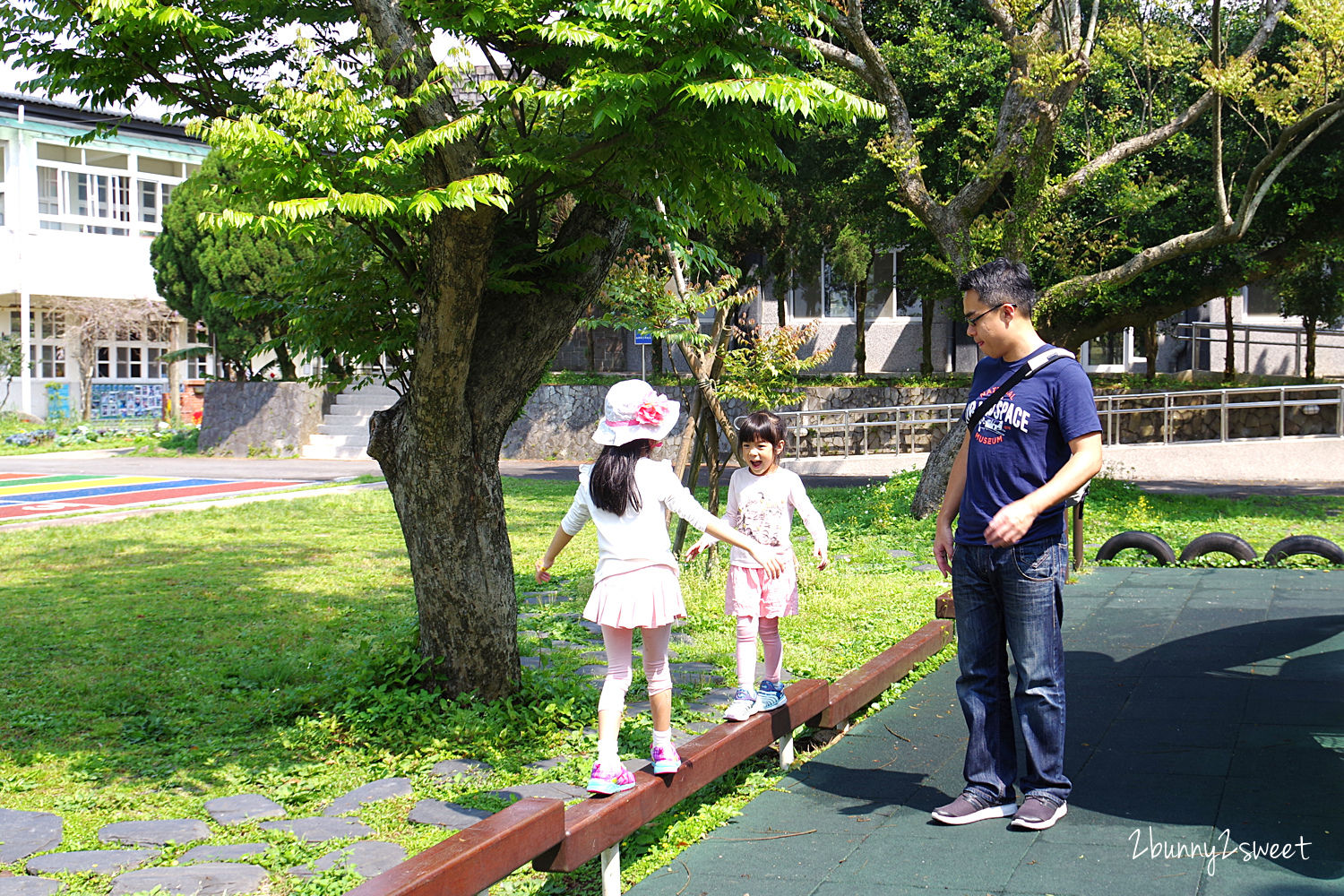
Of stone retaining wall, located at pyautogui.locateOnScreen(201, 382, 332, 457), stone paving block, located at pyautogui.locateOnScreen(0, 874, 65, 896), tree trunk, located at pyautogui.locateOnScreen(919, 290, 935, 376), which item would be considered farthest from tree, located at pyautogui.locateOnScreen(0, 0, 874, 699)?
stone retaining wall, located at pyautogui.locateOnScreen(201, 382, 332, 457)

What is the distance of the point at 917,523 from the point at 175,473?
51.6 feet

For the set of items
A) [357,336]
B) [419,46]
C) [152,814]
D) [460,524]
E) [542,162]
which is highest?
[419,46]

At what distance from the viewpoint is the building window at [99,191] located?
107ft

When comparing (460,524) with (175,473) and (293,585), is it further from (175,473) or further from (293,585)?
(175,473)

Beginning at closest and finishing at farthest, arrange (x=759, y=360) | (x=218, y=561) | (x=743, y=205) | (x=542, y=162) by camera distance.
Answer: (x=542, y=162) < (x=743, y=205) < (x=759, y=360) < (x=218, y=561)

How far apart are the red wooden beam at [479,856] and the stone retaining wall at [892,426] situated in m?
14.6

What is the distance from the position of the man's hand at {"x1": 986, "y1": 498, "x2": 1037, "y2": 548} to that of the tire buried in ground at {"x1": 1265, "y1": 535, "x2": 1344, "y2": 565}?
7279mm

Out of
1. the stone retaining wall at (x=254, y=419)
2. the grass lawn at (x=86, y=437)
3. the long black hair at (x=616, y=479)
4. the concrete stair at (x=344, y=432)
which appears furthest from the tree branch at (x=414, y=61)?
the grass lawn at (x=86, y=437)

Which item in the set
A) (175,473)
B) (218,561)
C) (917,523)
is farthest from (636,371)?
(218,561)

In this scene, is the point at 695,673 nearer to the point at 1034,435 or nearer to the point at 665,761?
the point at 665,761

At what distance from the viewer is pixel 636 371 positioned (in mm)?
29922

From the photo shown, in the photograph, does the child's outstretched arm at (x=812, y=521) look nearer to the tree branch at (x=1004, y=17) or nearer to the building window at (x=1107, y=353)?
the tree branch at (x=1004, y=17)

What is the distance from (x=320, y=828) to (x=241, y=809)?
18.0 inches

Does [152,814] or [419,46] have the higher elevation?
[419,46]
